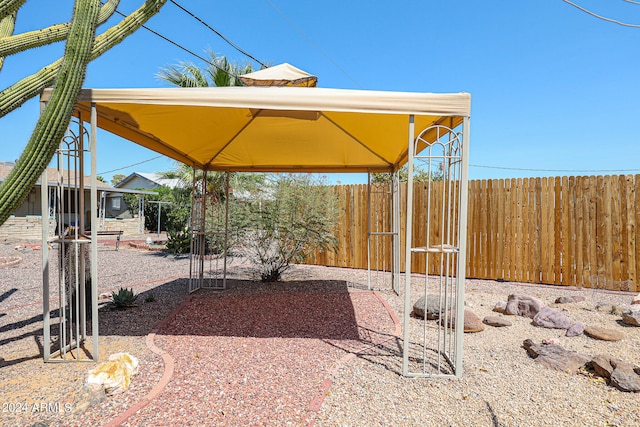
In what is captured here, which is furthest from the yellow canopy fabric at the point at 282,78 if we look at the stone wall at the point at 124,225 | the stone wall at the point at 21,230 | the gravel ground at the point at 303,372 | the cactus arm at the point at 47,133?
the stone wall at the point at 124,225

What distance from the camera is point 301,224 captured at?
6777 millimetres

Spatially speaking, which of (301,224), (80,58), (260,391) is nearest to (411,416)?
(260,391)

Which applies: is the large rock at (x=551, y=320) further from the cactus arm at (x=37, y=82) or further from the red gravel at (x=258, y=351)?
the cactus arm at (x=37, y=82)

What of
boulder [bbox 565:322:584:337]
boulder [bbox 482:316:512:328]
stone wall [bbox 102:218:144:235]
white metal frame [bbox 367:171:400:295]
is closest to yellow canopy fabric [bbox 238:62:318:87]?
white metal frame [bbox 367:171:400:295]

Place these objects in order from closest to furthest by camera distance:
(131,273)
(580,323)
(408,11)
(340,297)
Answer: (580,323) → (340,297) → (131,273) → (408,11)

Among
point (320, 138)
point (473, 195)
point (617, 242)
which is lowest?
point (617, 242)

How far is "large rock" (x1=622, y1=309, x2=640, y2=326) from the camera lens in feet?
13.7

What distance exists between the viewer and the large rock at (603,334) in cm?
379

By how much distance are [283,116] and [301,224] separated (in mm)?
2884

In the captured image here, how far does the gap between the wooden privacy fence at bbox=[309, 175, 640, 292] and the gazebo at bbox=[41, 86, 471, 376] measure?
0.96m

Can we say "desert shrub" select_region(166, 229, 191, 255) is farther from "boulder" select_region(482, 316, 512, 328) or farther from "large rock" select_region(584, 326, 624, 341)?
"large rock" select_region(584, 326, 624, 341)

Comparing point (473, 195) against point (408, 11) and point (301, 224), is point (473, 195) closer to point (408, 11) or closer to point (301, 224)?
point (301, 224)

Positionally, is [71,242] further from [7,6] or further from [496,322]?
[496,322]

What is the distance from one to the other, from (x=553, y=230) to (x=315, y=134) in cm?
482
